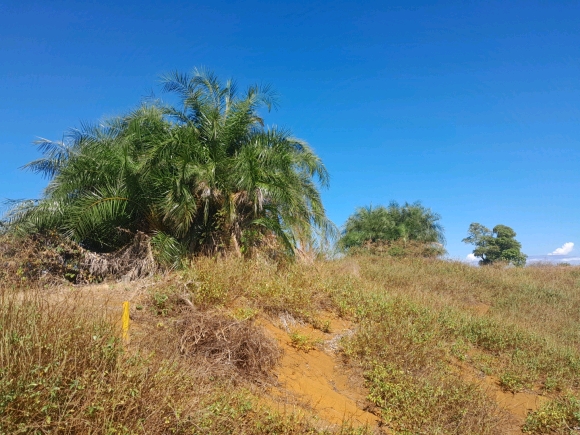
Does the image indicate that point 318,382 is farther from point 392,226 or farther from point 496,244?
point 496,244

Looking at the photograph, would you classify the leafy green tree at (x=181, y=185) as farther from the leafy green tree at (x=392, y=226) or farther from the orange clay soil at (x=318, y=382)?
the leafy green tree at (x=392, y=226)

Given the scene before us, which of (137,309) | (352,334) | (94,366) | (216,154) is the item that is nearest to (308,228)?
(216,154)

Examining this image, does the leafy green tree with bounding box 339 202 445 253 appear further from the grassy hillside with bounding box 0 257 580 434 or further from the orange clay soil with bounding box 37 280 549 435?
the orange clay soil with bounding box 37 280 549 435

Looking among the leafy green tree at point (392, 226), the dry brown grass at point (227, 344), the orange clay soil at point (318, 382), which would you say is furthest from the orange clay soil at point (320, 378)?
the leafy green tree at point (392, 226)

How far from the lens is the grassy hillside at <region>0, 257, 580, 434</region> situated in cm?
345

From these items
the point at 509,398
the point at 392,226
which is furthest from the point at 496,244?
the point at 509,398

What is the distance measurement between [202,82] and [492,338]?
9.13 m

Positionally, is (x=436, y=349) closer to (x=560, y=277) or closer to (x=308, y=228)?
(x=308, y=228)

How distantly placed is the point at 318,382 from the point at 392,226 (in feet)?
60.5

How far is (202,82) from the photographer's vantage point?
1125cm

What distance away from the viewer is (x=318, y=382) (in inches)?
255

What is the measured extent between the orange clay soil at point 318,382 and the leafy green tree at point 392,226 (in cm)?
1547

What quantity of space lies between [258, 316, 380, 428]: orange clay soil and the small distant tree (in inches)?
1115

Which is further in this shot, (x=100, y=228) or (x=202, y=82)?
(x=202, y=82)
